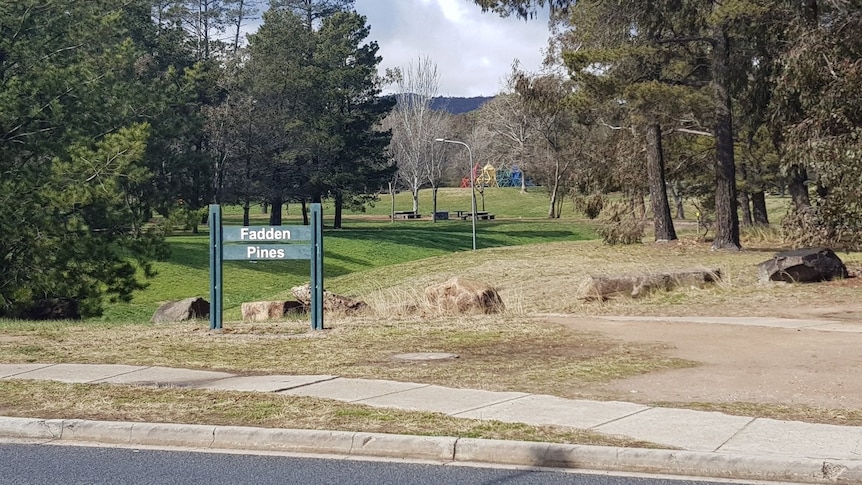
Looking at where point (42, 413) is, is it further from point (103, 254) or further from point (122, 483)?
point (103, 254)

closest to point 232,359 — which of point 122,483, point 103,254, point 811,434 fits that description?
point 122,483

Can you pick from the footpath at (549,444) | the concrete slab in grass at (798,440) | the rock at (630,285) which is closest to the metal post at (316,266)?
the footpath at (549,444)

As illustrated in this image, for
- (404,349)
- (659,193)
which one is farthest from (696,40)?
(404,349)

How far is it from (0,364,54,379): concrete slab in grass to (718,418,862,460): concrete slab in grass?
303 inches

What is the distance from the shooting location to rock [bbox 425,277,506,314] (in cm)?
1814

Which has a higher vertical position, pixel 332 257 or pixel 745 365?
pixel 745 365

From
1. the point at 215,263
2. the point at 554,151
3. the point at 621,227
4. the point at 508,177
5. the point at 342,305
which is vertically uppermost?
the point at 554,151

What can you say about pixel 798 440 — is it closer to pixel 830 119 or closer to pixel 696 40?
pixel 830 119

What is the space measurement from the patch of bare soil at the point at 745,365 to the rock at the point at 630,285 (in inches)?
145

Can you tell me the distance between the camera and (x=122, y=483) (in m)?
7.06

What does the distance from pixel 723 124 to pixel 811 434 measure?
23.8 m

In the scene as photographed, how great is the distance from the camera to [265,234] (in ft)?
49.7

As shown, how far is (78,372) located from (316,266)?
4343 millimetres

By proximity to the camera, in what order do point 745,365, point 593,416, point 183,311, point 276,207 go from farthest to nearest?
point 276,207 → point 183,311 → point 745,365 → point 593,416
